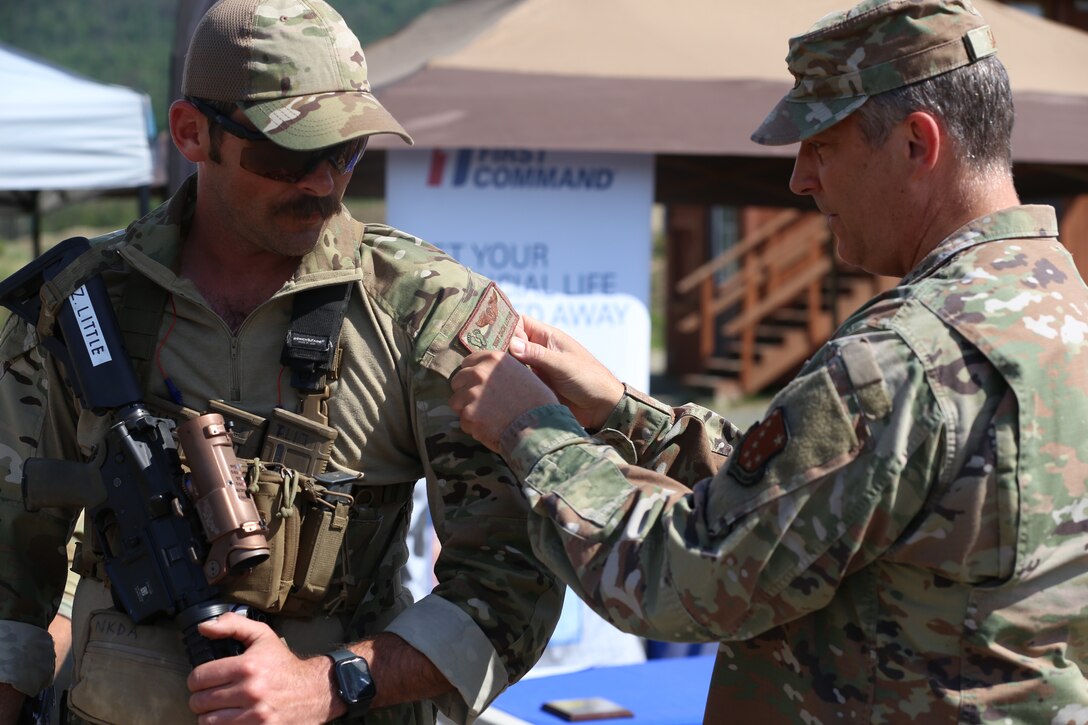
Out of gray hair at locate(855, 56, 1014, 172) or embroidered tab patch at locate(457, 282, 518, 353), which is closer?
gray hair at locate(855, 56, 1014, 172)

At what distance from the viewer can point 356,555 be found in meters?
2.04

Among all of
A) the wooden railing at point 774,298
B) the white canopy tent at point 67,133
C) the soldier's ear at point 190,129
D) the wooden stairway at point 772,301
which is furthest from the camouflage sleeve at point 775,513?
the wooden stairway at point 772,301

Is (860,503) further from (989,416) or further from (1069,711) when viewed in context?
(1069,711)

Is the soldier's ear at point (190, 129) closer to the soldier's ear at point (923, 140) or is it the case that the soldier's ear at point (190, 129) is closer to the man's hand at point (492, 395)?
the man's hand at point (492, 395)

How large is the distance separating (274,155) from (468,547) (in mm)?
707

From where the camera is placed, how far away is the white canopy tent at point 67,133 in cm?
543

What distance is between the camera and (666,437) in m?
2.20

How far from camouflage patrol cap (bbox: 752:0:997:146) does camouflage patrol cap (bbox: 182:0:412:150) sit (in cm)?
67

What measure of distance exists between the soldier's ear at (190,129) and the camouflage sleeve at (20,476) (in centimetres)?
42

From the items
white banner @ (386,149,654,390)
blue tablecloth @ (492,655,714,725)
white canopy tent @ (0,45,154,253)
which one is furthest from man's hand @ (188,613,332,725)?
white canopy tent @ (0,45,154,253)

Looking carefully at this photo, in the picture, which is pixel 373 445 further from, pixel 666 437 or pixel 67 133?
pixel 67 133

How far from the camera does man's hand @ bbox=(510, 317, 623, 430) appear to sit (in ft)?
6.91

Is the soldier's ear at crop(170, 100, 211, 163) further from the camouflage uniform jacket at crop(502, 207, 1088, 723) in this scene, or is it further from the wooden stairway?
the wooden stairway

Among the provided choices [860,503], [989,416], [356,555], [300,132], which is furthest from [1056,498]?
[300,132]
